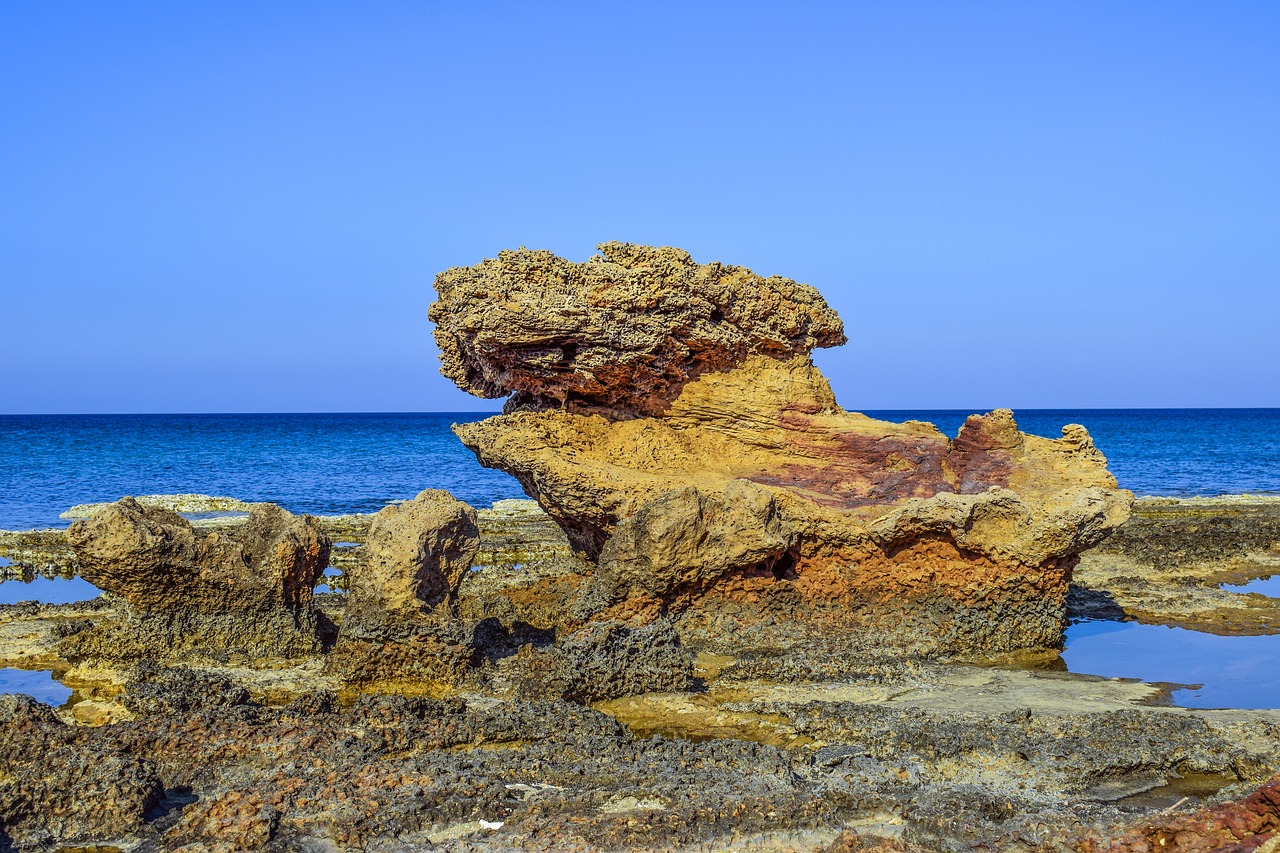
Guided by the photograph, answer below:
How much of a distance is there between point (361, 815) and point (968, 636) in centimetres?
568

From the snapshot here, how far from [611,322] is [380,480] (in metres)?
26.6

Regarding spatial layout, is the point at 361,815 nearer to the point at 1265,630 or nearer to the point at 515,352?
the point at 515,352

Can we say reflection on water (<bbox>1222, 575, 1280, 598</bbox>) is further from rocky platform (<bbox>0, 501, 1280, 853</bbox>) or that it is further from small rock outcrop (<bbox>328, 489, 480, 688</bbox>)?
small rock outcrop (<bbox>328, 489, 480, 688</bbox>)

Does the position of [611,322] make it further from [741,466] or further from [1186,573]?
[1186,573]

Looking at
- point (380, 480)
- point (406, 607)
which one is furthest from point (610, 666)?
point (380, 480)

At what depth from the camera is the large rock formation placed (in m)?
8.84

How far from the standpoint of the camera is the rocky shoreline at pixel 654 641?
4.89 meters

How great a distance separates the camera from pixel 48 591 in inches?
471

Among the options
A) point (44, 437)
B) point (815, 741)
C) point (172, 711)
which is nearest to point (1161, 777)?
point (815, 741)

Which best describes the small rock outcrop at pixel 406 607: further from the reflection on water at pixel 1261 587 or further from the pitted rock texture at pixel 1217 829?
the reflection on water at pixel 1261 587

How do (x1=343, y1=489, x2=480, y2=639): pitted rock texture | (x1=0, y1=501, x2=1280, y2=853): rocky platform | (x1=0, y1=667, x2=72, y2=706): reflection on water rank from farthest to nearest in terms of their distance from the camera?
(x1=343, y1=489, x2=480, y2=639): pitted rock texture < (x1=0, y1=667, x2=72, y2=706): reflection on water < (x1=0, y1=501, x2=1280, y2=853): rocky platform

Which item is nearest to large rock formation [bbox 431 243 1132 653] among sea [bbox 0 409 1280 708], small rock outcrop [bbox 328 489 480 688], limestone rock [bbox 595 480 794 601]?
limestone rock [bbox 595 480 794 601]

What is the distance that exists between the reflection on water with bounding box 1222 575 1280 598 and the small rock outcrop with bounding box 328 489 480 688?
8596 mm

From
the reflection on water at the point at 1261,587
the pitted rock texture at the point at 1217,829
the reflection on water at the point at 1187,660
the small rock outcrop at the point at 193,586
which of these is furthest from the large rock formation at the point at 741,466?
the pitted rock texture at the point at 1217,829
